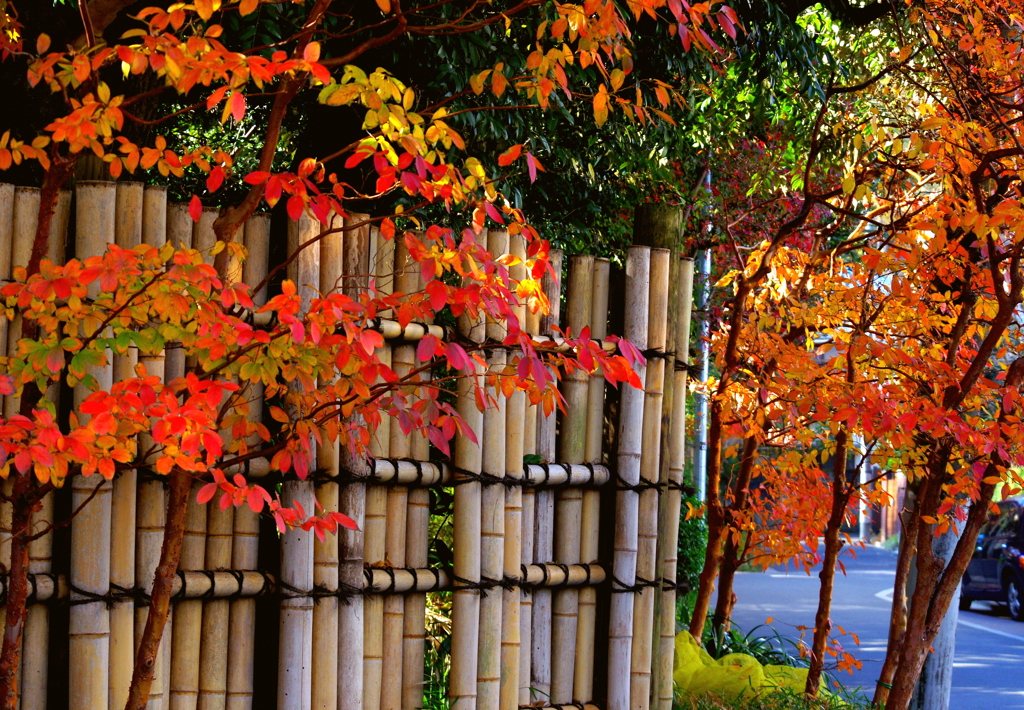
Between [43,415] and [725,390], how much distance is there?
13.1 feet

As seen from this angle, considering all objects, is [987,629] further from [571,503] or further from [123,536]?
[123,536]

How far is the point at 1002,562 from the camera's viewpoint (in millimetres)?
11898

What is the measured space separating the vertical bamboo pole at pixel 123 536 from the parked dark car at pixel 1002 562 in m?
11.1

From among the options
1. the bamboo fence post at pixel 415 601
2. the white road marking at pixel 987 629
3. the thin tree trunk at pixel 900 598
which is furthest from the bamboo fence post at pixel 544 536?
the white road marking at pixel 987 629

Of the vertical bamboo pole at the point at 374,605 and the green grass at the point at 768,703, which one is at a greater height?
the vertical bamboo pole at the point at 374,605

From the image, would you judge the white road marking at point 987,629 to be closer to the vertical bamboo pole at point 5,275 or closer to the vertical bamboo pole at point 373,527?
the vertical bamboo pole at point 373,527

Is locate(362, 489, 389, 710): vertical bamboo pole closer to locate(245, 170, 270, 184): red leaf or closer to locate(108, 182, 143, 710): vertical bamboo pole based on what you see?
locate(108, 182, 143, 710): vertical bamboo pole

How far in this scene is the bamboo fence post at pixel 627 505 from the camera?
3.48 metres

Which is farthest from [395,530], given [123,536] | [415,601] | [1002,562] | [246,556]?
[1002,562]

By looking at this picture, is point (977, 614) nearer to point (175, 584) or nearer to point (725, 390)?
point (725, 390)

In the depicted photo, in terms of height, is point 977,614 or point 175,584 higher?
point 175,584

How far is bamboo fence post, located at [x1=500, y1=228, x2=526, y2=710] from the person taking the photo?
128 inches

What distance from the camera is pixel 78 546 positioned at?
2598 millimetres

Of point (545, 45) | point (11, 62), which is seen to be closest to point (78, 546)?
point (11, 62)
